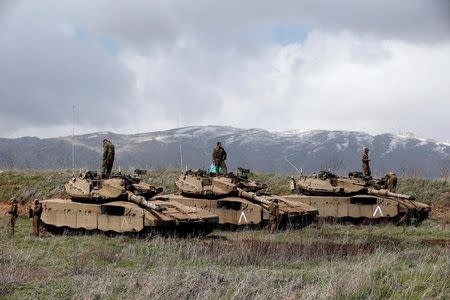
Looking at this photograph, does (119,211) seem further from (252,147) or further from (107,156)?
(252,147)

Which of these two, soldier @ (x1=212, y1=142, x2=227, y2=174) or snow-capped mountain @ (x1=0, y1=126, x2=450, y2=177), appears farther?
snow-capped mountain @ (x1=0, y1=126, x2=450, y2=177)

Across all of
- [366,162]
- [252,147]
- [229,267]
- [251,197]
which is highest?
[252,147]

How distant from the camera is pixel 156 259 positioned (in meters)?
13.6

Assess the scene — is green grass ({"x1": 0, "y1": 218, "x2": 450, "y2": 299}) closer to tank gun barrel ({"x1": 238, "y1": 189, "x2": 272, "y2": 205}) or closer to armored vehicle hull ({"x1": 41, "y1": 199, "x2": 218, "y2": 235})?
armored vehicle hull ({"x1": 41, "y1": 199, "x2": 218, "y2": 235})

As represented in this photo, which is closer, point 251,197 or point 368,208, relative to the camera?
point 251,197

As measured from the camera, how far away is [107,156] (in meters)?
21.6

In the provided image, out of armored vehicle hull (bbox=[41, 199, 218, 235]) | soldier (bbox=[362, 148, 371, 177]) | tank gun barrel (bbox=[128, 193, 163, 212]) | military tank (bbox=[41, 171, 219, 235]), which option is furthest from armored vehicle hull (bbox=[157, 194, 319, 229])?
soldier (bbox=[362, 148, 371, 177])

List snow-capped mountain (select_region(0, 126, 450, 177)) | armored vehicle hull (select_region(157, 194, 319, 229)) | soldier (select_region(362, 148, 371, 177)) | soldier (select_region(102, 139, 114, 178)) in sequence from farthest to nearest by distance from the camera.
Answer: snow-capped mountain (select_region(0, 126, 450, 177)) < soldier (select_region(362, 148, 371, 177)) < armored vehicle hull (select_region(157, 194, 319, 229)) < soldier (select_region(102, 139, 114, 178))

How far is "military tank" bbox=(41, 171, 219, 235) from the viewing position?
61.4ft

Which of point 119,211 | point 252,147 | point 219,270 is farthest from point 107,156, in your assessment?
point 252,147

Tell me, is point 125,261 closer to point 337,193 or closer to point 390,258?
point 390,258

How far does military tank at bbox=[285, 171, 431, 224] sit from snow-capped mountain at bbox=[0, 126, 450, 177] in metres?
84.1

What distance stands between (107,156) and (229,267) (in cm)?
1028

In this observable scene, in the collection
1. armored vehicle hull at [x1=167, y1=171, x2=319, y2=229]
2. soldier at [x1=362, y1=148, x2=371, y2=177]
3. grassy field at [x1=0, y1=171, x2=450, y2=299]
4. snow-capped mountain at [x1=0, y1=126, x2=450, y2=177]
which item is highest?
snow-capped mountain at [x1=0, y1=126, x2=450, y2=177]
